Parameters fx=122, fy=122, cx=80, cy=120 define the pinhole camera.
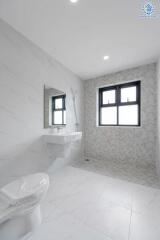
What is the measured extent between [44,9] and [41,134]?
6.22 feet

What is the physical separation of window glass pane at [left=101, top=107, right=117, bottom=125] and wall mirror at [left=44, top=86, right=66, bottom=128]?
4.35ft

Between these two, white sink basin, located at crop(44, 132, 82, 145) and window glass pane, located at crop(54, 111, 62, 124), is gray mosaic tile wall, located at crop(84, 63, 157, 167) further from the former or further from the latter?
white sink basin, located at crop(44, 132, 82, 145)

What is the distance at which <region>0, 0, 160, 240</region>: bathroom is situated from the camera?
1.23 m

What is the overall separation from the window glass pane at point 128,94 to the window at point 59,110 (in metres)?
1.64

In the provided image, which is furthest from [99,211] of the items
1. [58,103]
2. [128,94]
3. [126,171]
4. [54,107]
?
[128,94]

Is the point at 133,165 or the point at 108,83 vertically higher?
the point at 108,83

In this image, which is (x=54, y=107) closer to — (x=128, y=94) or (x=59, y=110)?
(x=59, y=110)

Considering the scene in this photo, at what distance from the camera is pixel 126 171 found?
270 centimetres

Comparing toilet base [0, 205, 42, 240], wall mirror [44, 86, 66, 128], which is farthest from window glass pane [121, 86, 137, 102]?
toilet base [0, 205, 42, 240]

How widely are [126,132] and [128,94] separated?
40.6 inches

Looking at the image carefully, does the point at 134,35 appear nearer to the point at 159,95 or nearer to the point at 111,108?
the point at 159,95

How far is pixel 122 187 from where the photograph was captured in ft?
6.70

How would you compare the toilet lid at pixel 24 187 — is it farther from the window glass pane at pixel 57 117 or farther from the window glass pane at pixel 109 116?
the window glass pane at pixel 109 116

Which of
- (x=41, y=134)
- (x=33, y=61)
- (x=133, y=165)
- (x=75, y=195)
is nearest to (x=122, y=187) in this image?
(x=75, y=195)
